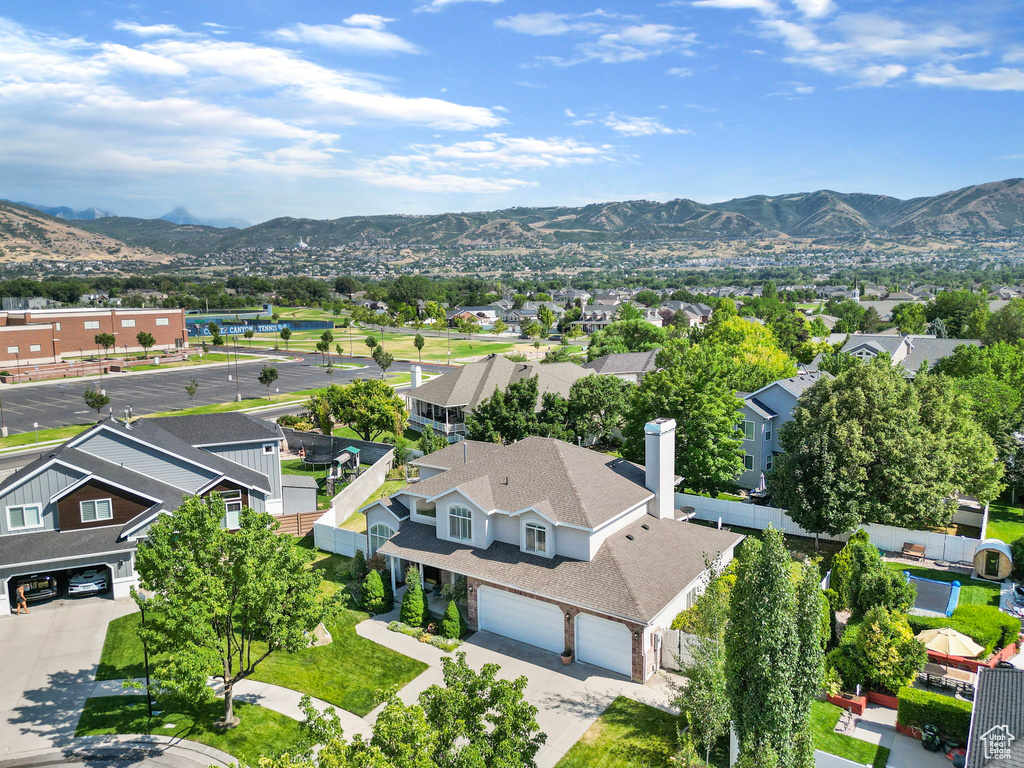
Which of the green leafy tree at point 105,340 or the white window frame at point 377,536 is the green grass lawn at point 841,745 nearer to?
the white window frame at point 377,536

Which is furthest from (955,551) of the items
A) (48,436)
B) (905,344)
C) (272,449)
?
(48,436)

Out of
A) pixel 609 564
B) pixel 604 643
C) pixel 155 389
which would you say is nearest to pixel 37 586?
pixel 604 643

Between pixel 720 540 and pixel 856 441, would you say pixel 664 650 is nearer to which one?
pixel 720 540

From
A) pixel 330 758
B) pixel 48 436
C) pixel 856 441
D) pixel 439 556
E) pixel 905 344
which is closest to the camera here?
pixel 330 758

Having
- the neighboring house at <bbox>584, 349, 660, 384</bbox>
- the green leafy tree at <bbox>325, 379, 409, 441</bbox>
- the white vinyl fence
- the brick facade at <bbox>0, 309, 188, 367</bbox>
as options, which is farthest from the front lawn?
the brick facade at <bbox>0, 309, 188, 367</bbox>

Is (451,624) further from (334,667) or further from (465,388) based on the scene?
(465,388)

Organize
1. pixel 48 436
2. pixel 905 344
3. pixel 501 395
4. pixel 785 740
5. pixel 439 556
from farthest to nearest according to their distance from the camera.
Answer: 1. pixel 905 344
2. pixel 48 436
3. pixel 501 395
4. pixel 439 556
5. pixel 785 740

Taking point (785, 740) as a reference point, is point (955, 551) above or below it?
below
